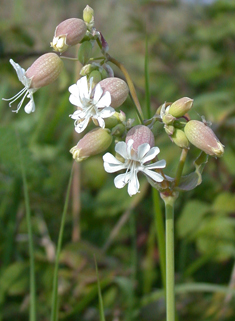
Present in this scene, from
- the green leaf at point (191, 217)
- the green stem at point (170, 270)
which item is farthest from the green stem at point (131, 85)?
the green leaf at point (191, 217)

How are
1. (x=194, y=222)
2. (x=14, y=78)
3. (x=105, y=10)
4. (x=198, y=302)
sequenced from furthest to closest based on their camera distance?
(x=105, y=10) < (x=14, y=78) < (x=194, y=222) < (x=198, y=302)

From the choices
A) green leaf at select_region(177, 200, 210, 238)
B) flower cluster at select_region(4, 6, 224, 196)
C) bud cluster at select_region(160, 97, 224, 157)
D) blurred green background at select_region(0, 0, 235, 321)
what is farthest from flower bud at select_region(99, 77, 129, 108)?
green leaf at select_region(177, 200, 210, 238)

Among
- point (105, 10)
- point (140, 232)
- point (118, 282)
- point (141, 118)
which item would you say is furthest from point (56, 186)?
point (105, 10)

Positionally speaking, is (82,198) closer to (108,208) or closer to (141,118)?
(108,208)

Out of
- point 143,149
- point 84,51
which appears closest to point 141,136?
point 143,149

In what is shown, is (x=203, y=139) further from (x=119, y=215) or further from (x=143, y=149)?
(x=119, y=215)

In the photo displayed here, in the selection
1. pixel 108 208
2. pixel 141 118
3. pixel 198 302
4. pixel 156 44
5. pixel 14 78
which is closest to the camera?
pixel 141 118
